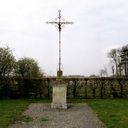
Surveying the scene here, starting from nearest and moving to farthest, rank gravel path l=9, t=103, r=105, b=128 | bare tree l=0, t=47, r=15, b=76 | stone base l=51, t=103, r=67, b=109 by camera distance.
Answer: gravel path l=9, t=103, r=105, b=128
stone base l=51, t=103, r=67, b=109
bare tree l=0, t=47, r=15, b=76

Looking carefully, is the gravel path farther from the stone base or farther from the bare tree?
the bare tree

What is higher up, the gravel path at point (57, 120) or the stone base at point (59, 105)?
the stone base at point (59, 105)

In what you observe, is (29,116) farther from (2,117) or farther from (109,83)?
(109,83)

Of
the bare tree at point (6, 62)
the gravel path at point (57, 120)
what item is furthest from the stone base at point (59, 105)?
the bare tree at point (6, 62)

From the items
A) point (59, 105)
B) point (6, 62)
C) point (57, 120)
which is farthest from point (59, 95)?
point (6, 62)

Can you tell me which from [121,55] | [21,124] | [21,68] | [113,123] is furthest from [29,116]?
[121,55]

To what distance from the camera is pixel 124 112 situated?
20.6 meters

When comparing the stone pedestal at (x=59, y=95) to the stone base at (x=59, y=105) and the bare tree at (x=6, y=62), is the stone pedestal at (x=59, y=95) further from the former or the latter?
the bare tree at (x=6, y=62)

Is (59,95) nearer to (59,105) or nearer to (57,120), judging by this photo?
(59,105)

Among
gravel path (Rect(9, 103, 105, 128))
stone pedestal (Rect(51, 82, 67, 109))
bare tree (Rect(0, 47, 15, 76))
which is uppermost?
bare tree (Rect(0, 47, 15, 76))

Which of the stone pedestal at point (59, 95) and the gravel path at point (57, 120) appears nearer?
the gravel path at point (57, 120)

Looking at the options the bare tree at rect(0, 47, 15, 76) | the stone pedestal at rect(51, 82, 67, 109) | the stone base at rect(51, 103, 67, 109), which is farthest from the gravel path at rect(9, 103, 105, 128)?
the bare tree at rect(0, 47, 15, 76)

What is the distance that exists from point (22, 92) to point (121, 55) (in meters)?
50.3

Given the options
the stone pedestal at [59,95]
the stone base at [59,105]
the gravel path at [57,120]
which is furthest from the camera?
the stone pedestal at [59,95]
